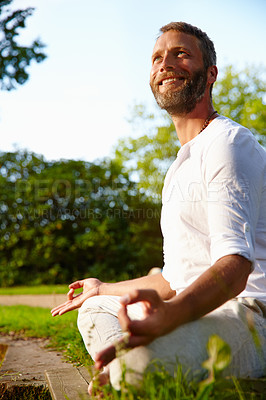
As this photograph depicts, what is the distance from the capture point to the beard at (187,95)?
235 cm

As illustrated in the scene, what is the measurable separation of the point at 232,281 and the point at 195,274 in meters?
0.37

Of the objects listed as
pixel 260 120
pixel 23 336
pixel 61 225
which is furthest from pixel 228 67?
pixel 23 336


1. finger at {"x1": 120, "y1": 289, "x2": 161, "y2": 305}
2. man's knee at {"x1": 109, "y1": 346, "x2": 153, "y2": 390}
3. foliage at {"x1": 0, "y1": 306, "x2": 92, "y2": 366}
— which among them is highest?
finger at {"x1": 120, "y1": 289, "x2": 161, "y2": 305}

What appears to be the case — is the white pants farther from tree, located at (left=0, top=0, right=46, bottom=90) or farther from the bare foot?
tree, located at (left=0, top=0, right=46, bottom=90)

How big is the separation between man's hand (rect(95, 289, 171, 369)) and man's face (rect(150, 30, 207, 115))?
4.20 ft

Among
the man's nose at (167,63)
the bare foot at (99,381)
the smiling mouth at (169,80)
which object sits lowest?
the bare foot at (99,381)

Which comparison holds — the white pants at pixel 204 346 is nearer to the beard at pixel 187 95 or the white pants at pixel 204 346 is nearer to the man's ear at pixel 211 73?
the beard at pixel 187 95

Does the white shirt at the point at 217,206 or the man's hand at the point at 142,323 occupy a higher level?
the white shirt at the point at 217,206

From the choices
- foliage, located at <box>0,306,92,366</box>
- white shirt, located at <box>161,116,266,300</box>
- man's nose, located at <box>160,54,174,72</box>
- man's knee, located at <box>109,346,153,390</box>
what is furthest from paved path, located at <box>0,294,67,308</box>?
man's knee, located at <box>109,346,153,390</box>

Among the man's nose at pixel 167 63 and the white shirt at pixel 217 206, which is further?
the man's nose at pixel 167 63

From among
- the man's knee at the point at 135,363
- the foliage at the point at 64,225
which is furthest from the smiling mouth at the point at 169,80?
the foliage at the point at 64,225

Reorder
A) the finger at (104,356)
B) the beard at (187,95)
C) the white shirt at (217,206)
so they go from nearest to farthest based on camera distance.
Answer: the finger at (104,356), the white shirt at (217,206), the beard at (187,95)

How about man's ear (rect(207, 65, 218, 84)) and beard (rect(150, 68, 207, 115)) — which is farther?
man's ear (rect(207, 65, 218, 84))

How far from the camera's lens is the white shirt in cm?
162
